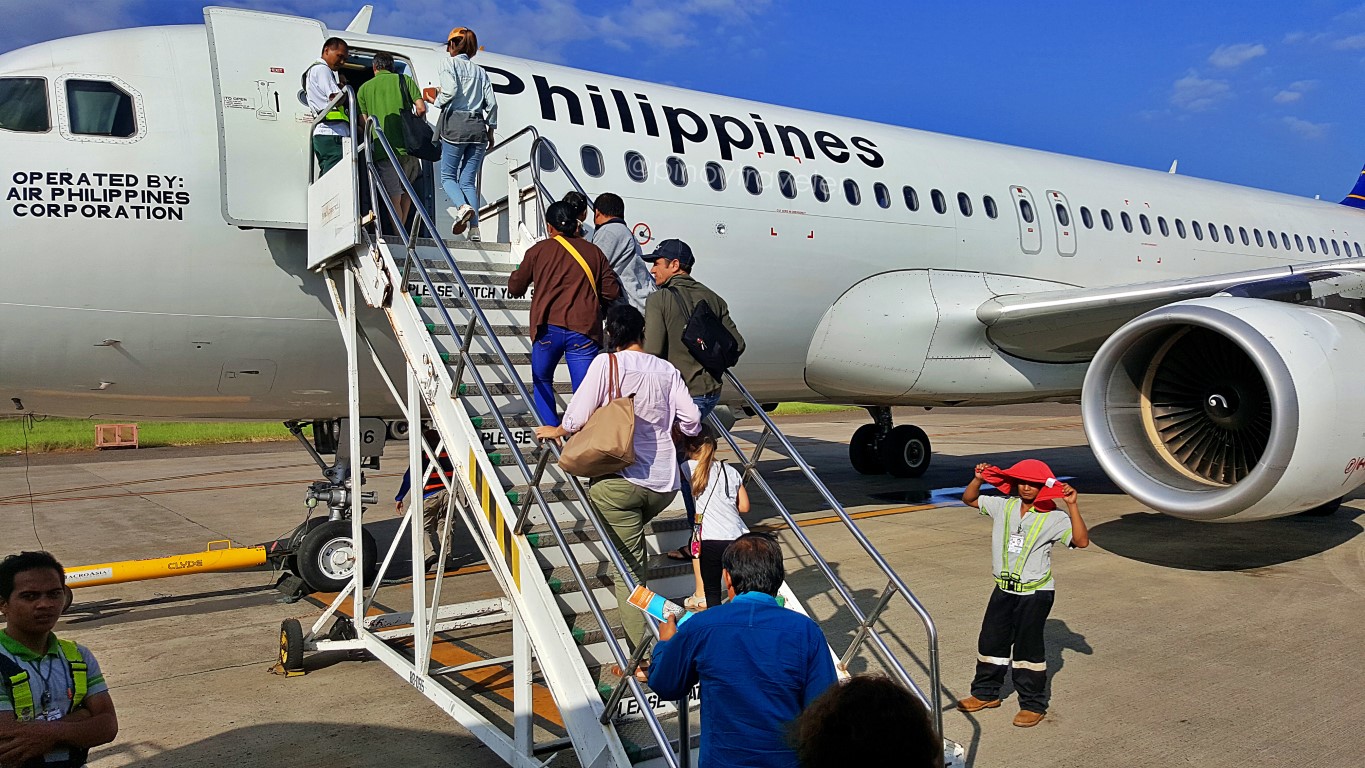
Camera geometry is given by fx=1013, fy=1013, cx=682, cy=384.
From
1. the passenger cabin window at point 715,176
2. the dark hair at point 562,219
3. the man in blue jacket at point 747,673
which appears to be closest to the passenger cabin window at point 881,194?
the passenger cabin window at point 715,176

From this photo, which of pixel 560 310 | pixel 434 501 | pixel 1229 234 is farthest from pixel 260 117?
pixel 1229 234

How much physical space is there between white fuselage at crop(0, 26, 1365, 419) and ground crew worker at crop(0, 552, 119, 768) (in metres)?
3.85

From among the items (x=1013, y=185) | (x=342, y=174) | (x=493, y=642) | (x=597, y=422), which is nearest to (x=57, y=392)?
(x=342, y=174)

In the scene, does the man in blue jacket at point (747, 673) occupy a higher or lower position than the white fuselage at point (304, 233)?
lower

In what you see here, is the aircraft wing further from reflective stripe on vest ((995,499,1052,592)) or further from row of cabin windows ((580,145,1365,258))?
reflective stripe on vest ((995,499,1052,592))

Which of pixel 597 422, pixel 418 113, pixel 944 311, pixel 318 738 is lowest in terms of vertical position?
pixel 318 738

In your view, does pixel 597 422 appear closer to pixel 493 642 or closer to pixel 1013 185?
pixel 493 642

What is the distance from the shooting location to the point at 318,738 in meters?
4.88

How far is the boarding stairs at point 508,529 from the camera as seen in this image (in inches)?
157

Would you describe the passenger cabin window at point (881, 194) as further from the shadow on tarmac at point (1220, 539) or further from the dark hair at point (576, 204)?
the dark hair at point (576, 204)

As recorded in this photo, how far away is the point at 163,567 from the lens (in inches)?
295

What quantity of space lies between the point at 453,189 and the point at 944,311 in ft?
17.0

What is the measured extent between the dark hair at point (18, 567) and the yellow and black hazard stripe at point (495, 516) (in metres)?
1.86

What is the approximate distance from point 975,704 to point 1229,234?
10.7 metres
